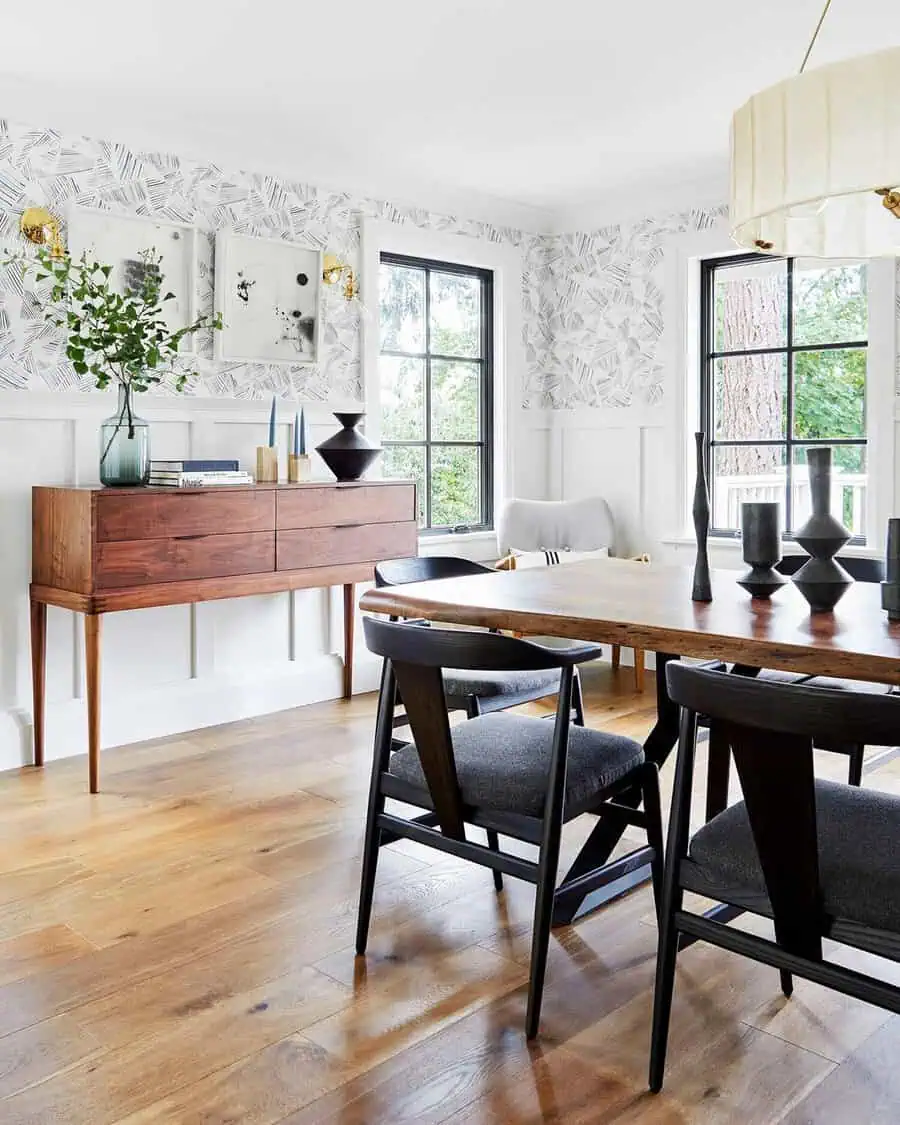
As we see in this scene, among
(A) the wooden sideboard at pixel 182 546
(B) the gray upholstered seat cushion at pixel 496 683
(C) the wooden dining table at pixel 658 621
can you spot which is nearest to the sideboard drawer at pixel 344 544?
(A) the wooden sideboard at pixel 182 546

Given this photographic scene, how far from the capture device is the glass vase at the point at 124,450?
11.8 ft

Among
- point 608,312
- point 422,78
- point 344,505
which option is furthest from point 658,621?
point 608,312

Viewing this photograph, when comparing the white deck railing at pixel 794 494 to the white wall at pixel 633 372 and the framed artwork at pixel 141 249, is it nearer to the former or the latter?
the white wall at pixel 633 372

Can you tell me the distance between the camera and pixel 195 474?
3.69 m

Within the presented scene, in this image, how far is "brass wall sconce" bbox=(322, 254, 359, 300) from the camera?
179 inches

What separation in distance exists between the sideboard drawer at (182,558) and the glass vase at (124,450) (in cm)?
27

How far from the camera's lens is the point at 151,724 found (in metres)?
4.03

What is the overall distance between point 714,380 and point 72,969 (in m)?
3.90

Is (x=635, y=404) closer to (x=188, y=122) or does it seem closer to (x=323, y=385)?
(x=323, y=385)

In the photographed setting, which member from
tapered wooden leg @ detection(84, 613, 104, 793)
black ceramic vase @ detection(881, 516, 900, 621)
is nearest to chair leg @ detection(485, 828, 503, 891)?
black ceramic vase @ detection(881, 516, 900, 621)

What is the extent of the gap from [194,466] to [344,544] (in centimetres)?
65

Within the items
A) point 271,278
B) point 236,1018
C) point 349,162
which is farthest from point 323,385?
point 236,1018

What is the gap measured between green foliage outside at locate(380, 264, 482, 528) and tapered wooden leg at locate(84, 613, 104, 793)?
1.84 m

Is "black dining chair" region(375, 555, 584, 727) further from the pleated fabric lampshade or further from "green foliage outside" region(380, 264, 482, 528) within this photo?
"green foliage outside" region(380, 264, 482, 528)
